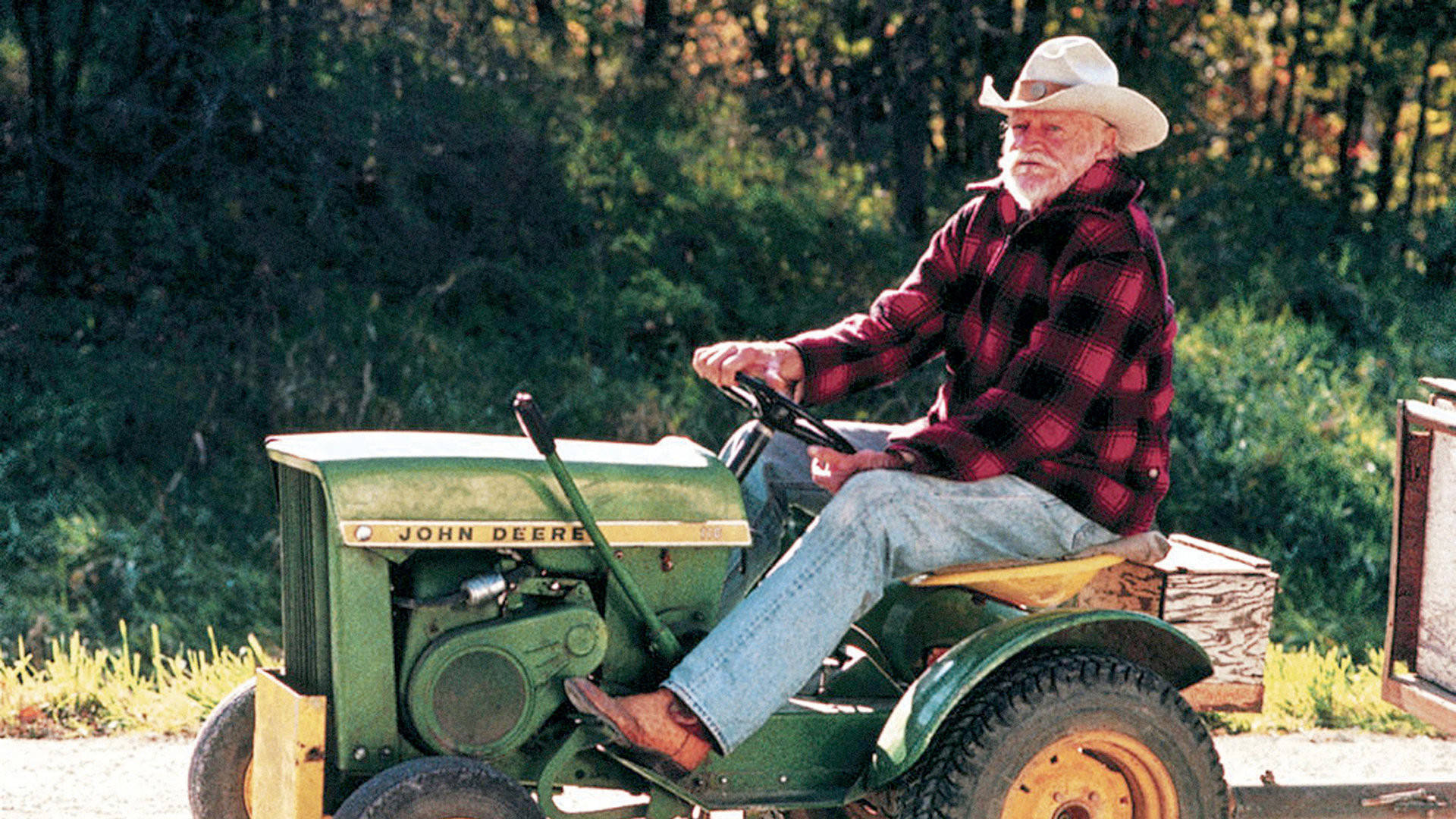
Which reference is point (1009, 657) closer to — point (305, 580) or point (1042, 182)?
point (1042, 182)

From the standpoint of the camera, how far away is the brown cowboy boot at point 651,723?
3453 millimetres

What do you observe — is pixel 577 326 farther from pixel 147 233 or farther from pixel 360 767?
pixel 360 767

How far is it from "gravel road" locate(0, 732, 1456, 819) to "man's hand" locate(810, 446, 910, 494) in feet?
4.23

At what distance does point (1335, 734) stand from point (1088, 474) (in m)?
2.17

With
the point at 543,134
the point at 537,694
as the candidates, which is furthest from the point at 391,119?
the point at 537,694

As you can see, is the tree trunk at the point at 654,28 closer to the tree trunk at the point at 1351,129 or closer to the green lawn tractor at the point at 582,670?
the tree trunk at the point at 1351,129

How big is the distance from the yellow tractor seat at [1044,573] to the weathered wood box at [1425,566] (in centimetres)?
62

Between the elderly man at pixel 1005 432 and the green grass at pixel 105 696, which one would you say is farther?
the green grass at pixel 105 696

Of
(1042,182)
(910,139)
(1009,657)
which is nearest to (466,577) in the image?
(1009,657)

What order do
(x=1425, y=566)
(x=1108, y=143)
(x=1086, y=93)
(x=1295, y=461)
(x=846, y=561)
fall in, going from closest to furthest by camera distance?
(x=846, y=561)
(x=1086, y=93)
(x=1108, y=143)
(x=1425, y=566)
(x=1295, y=461)

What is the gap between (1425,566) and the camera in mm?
4141

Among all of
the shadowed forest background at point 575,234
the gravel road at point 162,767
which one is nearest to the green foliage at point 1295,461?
the shadowed forest background at point 575,234

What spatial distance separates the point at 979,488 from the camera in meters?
3.79

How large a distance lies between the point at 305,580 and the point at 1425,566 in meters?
2.49
